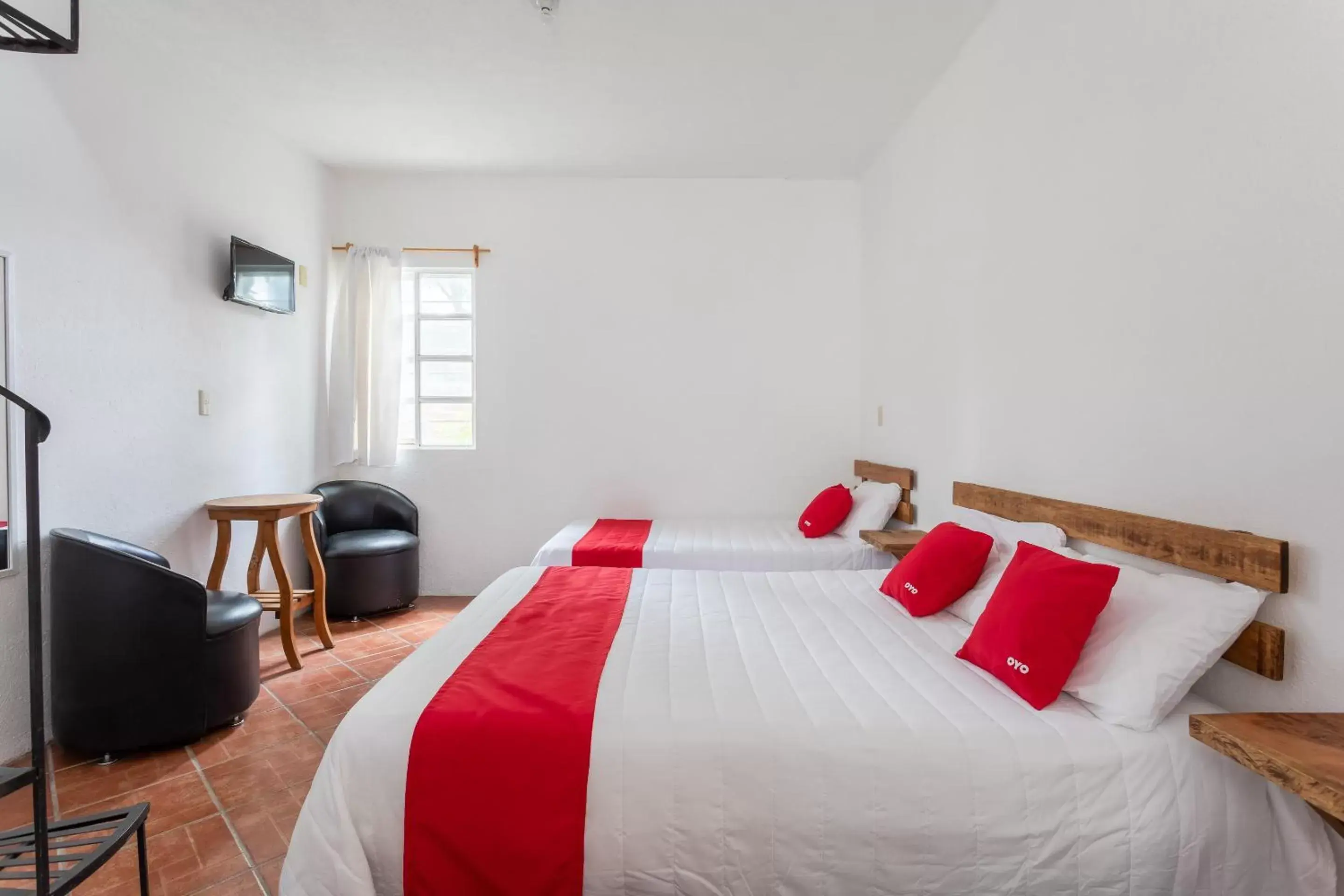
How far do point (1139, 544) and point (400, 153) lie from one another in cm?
429

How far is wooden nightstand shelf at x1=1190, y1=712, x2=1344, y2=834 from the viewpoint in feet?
3.23

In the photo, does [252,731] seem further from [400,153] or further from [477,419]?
[400,153]

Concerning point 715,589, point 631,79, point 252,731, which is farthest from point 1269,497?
point 252,731

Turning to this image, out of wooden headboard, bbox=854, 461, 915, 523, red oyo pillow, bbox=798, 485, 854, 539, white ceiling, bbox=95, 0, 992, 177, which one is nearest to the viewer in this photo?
white ceiling, bbox=95, 0, 992, 177

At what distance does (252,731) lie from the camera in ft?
8.38

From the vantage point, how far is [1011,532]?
2336mm

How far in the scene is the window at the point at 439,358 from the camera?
178 inches

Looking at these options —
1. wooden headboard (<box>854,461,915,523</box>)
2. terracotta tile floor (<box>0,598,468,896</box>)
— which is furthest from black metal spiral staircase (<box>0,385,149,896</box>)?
wooden headboard (<box>854,461,915,523</box>)

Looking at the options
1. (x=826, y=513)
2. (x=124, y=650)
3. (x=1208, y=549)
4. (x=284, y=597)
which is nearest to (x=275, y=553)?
(x=284, y=597)

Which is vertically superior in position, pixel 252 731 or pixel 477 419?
pixel 477 419

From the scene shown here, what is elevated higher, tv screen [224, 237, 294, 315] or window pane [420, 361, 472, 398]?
tv screen [224, 237, 294, 315]

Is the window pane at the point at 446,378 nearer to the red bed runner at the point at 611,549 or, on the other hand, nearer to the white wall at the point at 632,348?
the white wall at the point at 632,348

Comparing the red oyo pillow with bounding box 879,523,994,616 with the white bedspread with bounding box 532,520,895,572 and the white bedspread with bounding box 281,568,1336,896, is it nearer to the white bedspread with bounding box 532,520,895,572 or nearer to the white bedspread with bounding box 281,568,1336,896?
the white bedspread with bounding box 281,568,1336,896

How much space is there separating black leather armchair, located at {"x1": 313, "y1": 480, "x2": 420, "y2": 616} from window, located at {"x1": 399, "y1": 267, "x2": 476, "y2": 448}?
517 millimetres
